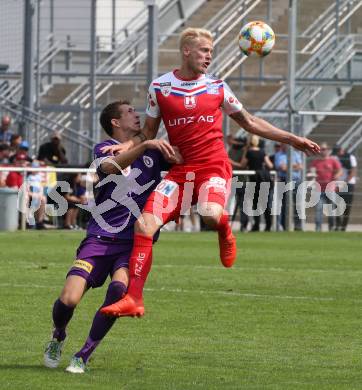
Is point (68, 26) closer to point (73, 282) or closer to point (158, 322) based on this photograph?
point (158, 322)

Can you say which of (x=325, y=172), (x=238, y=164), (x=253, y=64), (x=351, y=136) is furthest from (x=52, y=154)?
(x=253, y=64)

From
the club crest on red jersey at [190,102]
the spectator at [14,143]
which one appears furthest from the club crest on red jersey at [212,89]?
the spectator at [14,143]

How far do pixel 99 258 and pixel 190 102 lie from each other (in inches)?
51.2

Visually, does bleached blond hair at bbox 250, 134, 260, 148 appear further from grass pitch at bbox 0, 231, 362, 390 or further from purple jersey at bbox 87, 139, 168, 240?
purple jersey at bbox 87, 139, 168, 240

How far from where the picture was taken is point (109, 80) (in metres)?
34.1

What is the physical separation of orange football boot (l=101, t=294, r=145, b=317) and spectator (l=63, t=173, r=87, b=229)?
1802 cm

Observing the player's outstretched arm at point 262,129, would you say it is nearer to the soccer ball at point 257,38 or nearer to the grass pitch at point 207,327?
the grass pitch at point 207,327

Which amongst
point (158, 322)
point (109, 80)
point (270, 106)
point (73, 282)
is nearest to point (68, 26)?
point (109, 80)

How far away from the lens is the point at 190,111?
928cm

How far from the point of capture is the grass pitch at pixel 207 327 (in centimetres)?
849

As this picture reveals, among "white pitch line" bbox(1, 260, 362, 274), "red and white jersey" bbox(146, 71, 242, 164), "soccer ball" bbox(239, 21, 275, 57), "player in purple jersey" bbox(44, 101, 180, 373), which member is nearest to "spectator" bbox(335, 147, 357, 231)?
"white pitch line" bbox(1, 260, 362, 274)

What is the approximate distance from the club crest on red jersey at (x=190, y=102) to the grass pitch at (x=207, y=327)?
176cm

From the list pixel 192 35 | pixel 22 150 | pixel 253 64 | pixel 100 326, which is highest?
pixel 253 64

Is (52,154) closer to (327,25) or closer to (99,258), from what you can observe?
(327,25)
